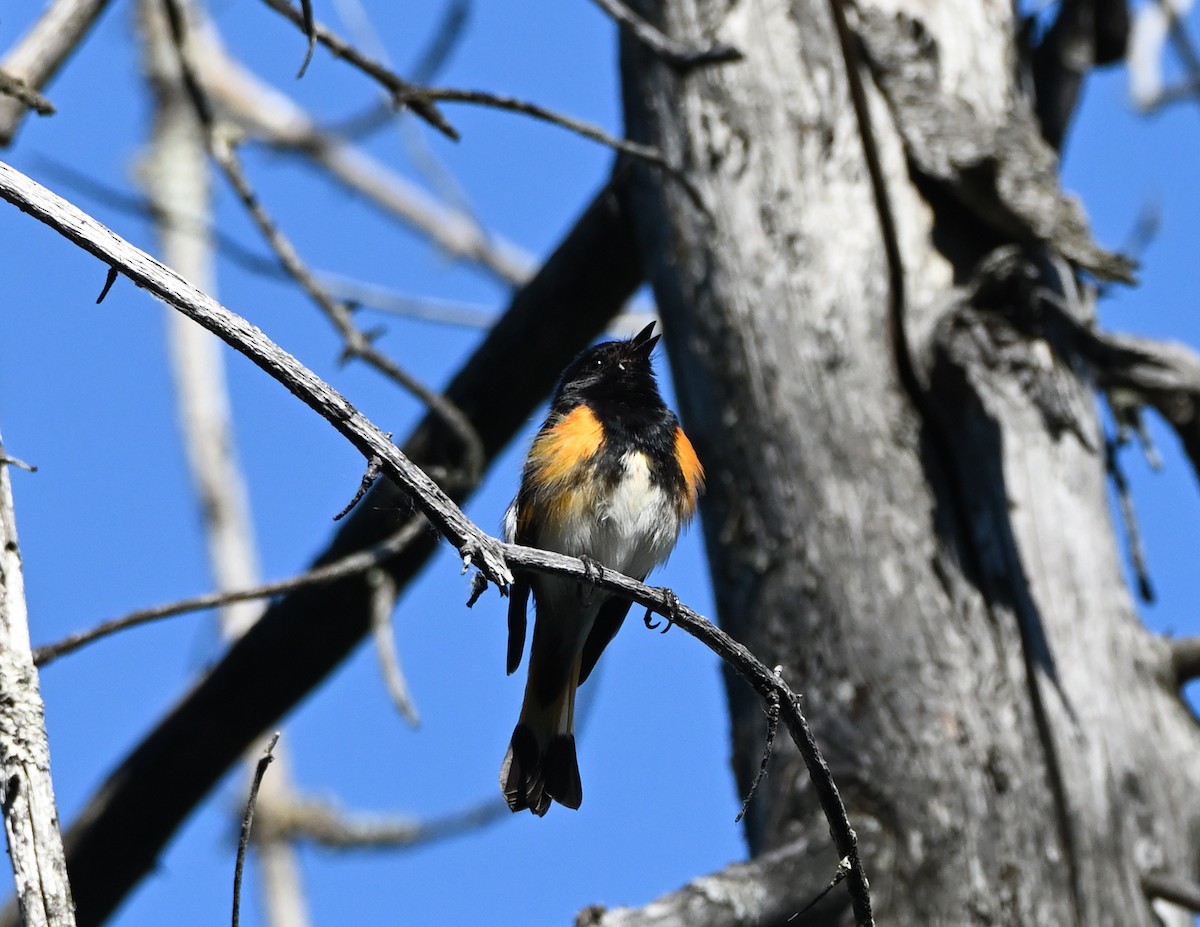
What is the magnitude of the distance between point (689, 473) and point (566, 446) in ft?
1.16

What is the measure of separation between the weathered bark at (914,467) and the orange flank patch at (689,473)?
59mm

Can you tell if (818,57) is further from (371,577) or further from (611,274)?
(371,577)

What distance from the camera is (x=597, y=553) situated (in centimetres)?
394

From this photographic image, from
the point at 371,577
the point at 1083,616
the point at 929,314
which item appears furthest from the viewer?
the point at 371,577

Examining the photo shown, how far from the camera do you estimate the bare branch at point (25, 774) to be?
5.86 feet

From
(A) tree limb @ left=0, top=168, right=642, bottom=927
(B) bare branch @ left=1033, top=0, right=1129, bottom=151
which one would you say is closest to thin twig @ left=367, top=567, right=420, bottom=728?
(A) tree limb @ left=0, top=168, right=642, bottom=927

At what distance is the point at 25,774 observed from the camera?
6.36 ft

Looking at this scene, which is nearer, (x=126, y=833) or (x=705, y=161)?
(x=705, y=161)

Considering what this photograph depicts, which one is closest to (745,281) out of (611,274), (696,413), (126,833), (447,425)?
(696,413)

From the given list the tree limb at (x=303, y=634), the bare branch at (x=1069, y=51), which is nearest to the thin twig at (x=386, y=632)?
the tree limb at (x=303, y=634)

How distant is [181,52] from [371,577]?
169 cm

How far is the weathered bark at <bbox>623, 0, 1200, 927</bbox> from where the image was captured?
133 inches

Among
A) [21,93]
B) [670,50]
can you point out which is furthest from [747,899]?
[21,93]

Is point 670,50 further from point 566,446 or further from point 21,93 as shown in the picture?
point 21,93
